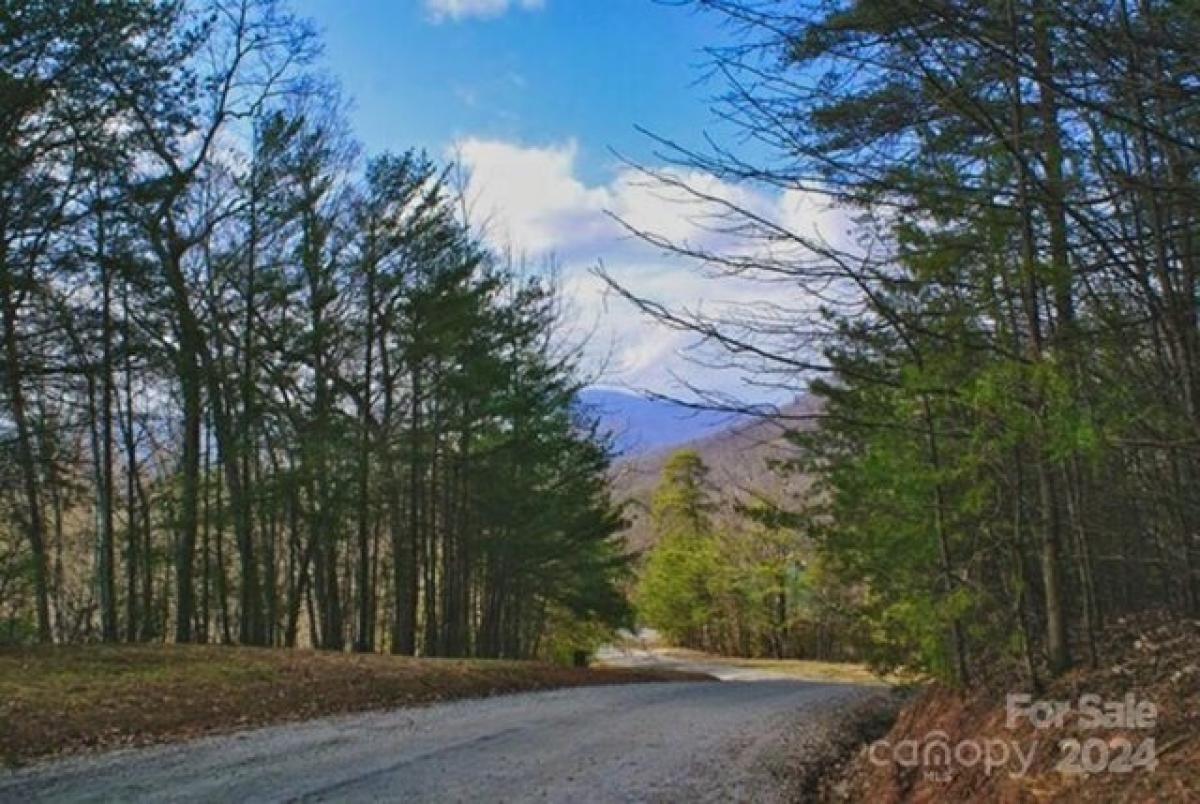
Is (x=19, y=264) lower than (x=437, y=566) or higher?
higher

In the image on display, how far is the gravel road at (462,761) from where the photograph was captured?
6.27 metres

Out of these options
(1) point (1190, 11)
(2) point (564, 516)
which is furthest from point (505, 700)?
(1) point (1190, 11)

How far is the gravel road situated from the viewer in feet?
20.6

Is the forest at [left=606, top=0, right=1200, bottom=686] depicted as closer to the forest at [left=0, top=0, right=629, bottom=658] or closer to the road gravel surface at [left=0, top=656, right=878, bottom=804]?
the road gravel surface at [left=0, top=656, right=878, bottom=804]

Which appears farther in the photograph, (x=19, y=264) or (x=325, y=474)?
(x=325, y=474)

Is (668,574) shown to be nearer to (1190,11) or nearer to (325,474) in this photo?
(325,474)

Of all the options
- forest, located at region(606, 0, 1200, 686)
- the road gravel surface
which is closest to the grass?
the road gravel surface

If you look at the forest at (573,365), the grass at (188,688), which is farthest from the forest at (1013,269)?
the grass at (188,688)

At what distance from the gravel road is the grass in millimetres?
766

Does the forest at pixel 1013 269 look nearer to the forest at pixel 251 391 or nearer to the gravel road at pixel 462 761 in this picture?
the gravel road at pixel 462 761

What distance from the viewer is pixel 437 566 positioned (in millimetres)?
22438

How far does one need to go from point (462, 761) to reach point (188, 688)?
15.3 ft

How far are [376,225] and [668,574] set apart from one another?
93.1 ft

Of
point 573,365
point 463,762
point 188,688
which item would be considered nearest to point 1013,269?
point 463,762
